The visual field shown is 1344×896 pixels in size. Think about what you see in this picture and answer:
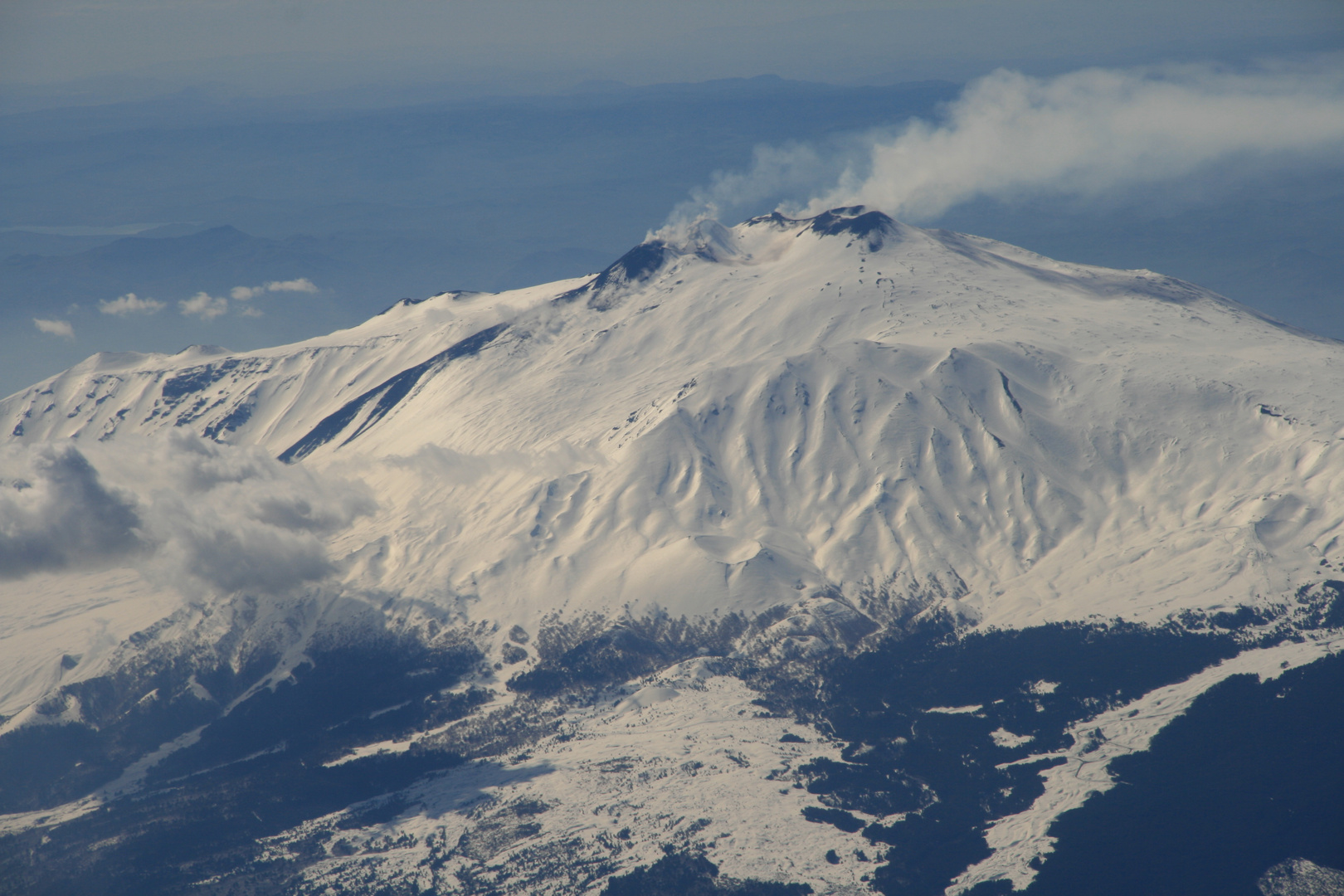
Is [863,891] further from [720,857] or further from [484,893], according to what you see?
[484,893]

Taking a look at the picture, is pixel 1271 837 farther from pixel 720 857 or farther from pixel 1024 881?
pixel 720 857

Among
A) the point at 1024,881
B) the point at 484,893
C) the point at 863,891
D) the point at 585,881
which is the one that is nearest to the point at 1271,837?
the point at 1024,881

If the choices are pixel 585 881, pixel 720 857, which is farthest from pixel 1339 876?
pixel 585 881

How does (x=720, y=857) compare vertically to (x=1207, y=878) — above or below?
above

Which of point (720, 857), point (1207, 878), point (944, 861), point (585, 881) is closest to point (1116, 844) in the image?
point (1207, 878)

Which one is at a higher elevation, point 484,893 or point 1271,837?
point 484,893

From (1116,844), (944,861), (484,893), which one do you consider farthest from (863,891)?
(484,893)

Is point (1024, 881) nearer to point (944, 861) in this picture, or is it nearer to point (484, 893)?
point (944, 861)
